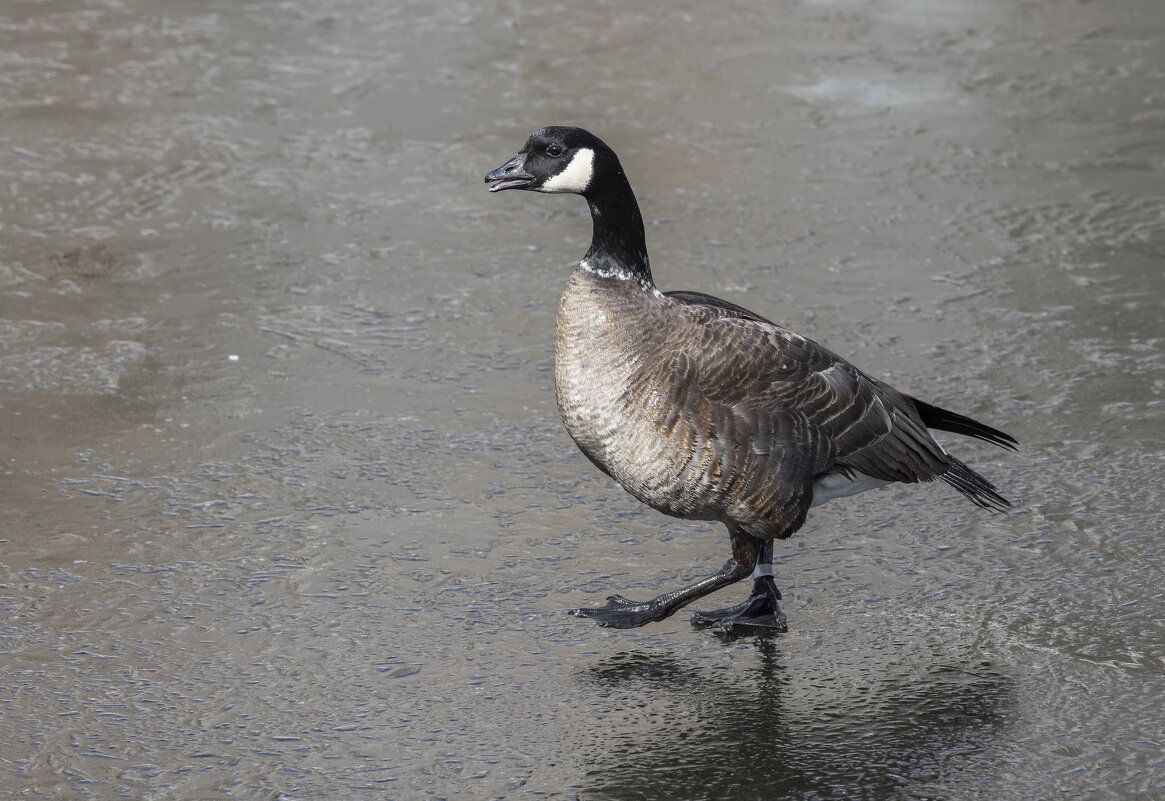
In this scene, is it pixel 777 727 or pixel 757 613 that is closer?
pixel 777 727

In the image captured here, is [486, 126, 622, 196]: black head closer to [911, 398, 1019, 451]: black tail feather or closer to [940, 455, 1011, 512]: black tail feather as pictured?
[911, 398, 1019, 451]: black tail feather

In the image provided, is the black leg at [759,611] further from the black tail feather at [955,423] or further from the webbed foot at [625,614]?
the black tail feather at [955,423]

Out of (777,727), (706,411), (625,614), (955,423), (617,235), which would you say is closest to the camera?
(777,727)

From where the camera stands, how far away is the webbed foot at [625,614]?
4.57 meters

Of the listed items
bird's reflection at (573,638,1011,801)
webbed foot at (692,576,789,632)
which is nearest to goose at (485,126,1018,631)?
webbed foot at (692,576,789,632)

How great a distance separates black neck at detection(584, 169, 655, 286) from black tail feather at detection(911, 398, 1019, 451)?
3.46ft

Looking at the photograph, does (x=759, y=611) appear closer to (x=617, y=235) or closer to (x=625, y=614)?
(x=625, y=614)

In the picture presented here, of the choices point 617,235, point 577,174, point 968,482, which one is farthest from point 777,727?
point 577,174

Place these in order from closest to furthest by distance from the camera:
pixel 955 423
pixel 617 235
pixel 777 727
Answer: pixel 777 727 → pixel 617 235 → pixel 955 423

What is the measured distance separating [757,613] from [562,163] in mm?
1637

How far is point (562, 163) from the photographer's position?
15.9ft

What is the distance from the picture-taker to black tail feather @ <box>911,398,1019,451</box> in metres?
4.84

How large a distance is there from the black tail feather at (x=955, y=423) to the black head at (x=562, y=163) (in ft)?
4.36

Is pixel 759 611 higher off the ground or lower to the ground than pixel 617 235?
lower
